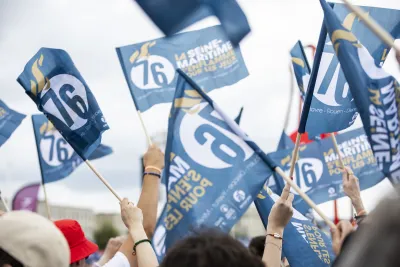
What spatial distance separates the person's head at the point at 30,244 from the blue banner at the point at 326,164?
6043 millimetres

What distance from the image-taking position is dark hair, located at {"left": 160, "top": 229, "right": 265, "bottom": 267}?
1.83m

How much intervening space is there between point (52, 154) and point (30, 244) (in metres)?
6.58

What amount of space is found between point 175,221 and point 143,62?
4094mm

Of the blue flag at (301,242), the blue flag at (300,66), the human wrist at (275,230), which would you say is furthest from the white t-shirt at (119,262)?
the blue flag at (300,66)

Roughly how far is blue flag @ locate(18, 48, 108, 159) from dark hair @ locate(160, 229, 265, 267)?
3.22 meters

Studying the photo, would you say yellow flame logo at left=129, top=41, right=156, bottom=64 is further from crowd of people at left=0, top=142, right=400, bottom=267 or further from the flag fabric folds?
the flag fabric folds

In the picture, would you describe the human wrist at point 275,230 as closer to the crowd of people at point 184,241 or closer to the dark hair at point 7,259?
the crowd of people at point 184,241

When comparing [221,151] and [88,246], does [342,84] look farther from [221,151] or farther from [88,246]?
[88,246]

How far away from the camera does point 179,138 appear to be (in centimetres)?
472

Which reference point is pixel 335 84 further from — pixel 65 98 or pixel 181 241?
pixel 181 241

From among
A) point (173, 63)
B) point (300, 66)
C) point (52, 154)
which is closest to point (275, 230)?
point (300, 66)

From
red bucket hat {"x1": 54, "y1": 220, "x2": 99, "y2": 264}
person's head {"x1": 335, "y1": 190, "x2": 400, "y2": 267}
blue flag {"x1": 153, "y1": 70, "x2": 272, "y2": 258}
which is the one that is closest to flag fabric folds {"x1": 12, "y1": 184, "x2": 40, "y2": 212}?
blue flag {"x1": 153, "y1": 70, "x2": 272, "y2": 258}

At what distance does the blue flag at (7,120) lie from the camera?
25.9ft

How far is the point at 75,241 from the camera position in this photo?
361cm
